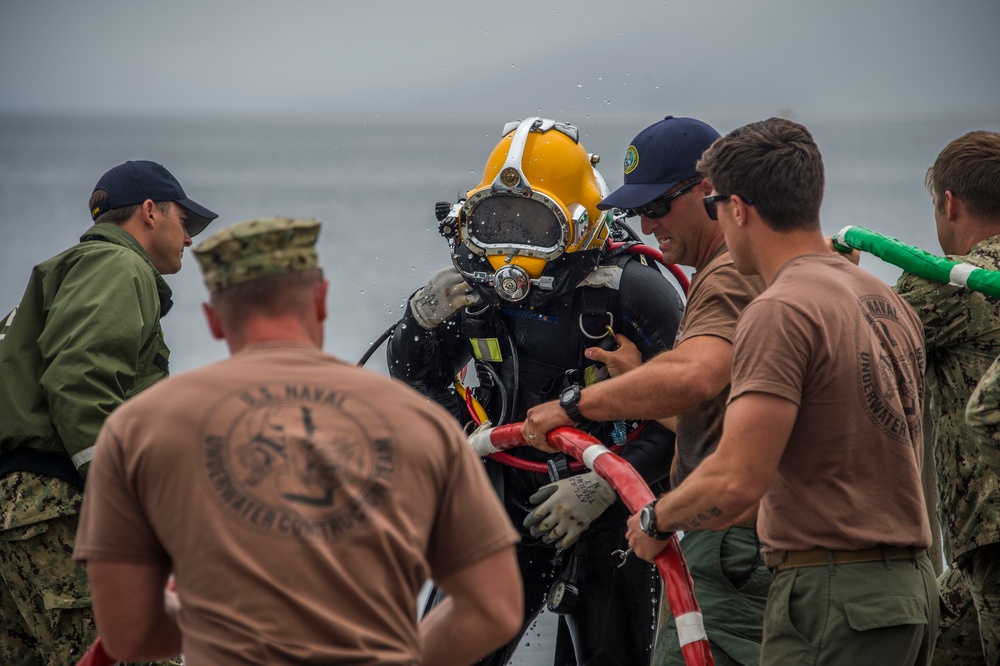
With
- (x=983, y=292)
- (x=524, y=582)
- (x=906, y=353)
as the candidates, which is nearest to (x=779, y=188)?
(x=906, y=353)

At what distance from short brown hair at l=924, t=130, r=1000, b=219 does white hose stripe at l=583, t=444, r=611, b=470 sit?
3.55 feet

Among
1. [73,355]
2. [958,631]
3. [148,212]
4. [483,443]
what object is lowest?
[958,631]

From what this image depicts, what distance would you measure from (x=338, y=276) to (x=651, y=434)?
14580 mm

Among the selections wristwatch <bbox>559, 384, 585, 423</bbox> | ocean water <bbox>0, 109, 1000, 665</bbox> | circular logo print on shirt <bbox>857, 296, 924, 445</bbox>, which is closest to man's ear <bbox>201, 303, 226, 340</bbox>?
circular logo print on shirt <bbox>857, 296, 924, 445</bbox>

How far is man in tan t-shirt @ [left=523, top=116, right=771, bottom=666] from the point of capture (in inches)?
108

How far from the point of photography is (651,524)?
8.00 feet

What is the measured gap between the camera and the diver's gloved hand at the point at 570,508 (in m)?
3.28

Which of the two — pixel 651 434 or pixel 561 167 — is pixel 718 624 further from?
pixel 561 167

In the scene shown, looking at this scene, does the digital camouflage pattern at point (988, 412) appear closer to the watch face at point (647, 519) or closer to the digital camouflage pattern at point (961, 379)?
the digital camouflage pattern at point (961, 379)

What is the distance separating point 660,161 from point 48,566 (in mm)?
1872

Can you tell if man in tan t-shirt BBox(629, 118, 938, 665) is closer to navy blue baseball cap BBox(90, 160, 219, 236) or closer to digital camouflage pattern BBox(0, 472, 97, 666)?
digital camouflage pattern BBox(0, 472, 97, 666)

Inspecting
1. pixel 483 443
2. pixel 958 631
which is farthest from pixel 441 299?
pixel 958 631

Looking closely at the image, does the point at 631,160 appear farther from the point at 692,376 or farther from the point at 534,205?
the point at 692,376

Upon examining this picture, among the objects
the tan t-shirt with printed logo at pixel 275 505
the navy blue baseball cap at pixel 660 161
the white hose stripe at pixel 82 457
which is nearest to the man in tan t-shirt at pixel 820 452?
the tan t-shirt with printed logo at pixel 275 505
